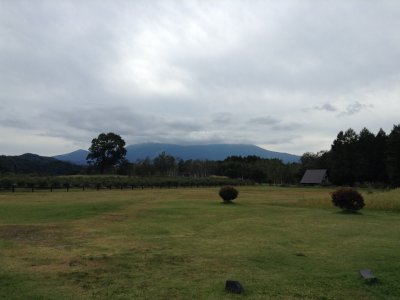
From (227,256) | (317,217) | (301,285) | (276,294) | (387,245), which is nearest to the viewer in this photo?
(276,294)

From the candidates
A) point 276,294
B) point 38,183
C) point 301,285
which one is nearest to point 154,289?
point 276,294

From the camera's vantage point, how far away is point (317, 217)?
22.3 metres

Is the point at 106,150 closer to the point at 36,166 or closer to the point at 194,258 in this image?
the point at 36,166

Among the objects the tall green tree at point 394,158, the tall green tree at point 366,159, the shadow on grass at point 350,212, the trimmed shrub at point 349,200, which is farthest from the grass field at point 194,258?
the tall green tree at point 366,159

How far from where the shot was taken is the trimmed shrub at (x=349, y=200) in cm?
2559

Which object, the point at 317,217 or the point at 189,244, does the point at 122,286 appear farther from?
the point at 317,217

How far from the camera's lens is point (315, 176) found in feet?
325

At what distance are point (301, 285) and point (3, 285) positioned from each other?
612 cm

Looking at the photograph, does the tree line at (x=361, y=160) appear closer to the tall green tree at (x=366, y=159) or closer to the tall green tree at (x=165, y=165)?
the tall green tree at (x=366, y=159)

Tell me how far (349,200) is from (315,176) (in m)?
75.8

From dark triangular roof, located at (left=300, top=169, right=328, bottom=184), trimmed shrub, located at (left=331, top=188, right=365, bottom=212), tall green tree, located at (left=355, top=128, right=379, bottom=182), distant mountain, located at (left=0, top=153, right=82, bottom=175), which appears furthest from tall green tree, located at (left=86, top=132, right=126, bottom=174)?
trimmed shrub, located at (left=331, top=188, right=365, bottom=212)

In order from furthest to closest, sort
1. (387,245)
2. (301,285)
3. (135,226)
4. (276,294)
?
(135,226)
(387,245)
(301,285)
(276,294)

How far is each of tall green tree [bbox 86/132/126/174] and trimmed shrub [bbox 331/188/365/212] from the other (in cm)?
10197

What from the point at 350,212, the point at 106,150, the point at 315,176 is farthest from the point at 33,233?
the point at 106,150
